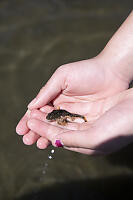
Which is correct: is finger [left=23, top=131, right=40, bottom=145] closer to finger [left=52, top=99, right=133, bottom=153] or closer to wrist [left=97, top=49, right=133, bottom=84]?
finger [left=52, top=99, right=133, bottom=153]

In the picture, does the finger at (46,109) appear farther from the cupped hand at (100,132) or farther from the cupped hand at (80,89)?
the cupped hand at (100,132)

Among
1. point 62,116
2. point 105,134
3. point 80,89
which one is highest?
point 80,89

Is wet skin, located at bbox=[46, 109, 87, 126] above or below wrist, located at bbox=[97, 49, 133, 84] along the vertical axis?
below

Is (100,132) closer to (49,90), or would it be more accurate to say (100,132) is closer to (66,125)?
(66,125)

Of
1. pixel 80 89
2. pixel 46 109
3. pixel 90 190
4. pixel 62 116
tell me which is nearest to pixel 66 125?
pixel 62 116

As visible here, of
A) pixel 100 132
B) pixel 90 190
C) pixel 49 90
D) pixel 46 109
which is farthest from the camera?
pixel 90 190

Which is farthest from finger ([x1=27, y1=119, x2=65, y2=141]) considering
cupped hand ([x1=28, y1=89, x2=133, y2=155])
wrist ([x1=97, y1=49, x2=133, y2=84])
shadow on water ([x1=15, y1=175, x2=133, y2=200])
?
shadow on water ([x1=15, y1=175, x2=133, y2=200])

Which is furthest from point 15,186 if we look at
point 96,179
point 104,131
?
point 104,131

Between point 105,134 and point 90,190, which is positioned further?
point 90,190
